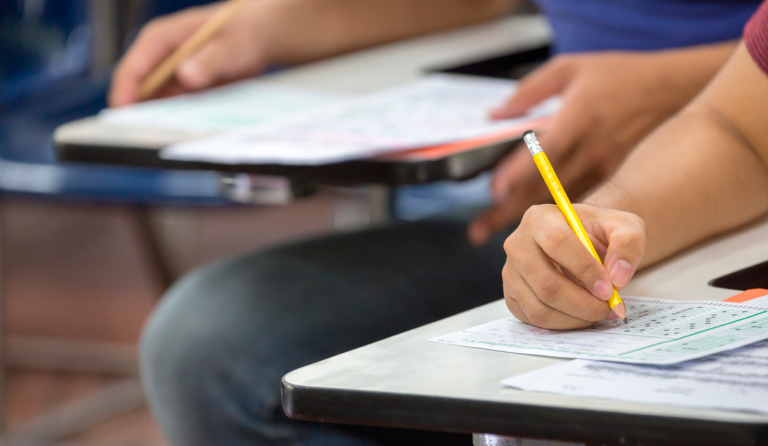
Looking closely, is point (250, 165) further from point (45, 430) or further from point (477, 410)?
point (45, 430)

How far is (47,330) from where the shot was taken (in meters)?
2.04

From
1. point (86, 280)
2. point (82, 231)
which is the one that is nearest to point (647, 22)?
point (86, 280)

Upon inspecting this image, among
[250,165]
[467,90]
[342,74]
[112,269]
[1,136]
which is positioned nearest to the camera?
[250,165]

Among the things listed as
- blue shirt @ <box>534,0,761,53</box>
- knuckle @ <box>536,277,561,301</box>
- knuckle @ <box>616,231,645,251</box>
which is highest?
blue shirt @ <box>534,0,761,53</box>

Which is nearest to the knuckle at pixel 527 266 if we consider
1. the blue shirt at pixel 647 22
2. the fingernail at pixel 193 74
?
the blue shirt at pixel 647 22

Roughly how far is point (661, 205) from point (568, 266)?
0.41 feet

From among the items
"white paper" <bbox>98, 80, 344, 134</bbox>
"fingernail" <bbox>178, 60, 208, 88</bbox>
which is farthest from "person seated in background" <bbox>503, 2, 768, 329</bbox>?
"fingernail" <bbox>178, 60, 208, 88</bbox>

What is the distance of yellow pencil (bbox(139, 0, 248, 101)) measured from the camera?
0.94 meters

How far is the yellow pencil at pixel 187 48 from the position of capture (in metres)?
0.94

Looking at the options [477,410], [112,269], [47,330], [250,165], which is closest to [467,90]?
[250,165]

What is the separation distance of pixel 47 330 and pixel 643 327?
1.88 metres

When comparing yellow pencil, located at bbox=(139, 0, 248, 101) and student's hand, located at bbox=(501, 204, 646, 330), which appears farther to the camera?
yellow pencil, located at bbox=(139, 0, 248, 101)

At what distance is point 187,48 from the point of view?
0.95m

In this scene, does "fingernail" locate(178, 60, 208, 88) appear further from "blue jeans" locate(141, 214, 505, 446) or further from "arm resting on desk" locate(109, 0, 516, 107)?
"blue jeans" locate(141, 214, 505, 446)
